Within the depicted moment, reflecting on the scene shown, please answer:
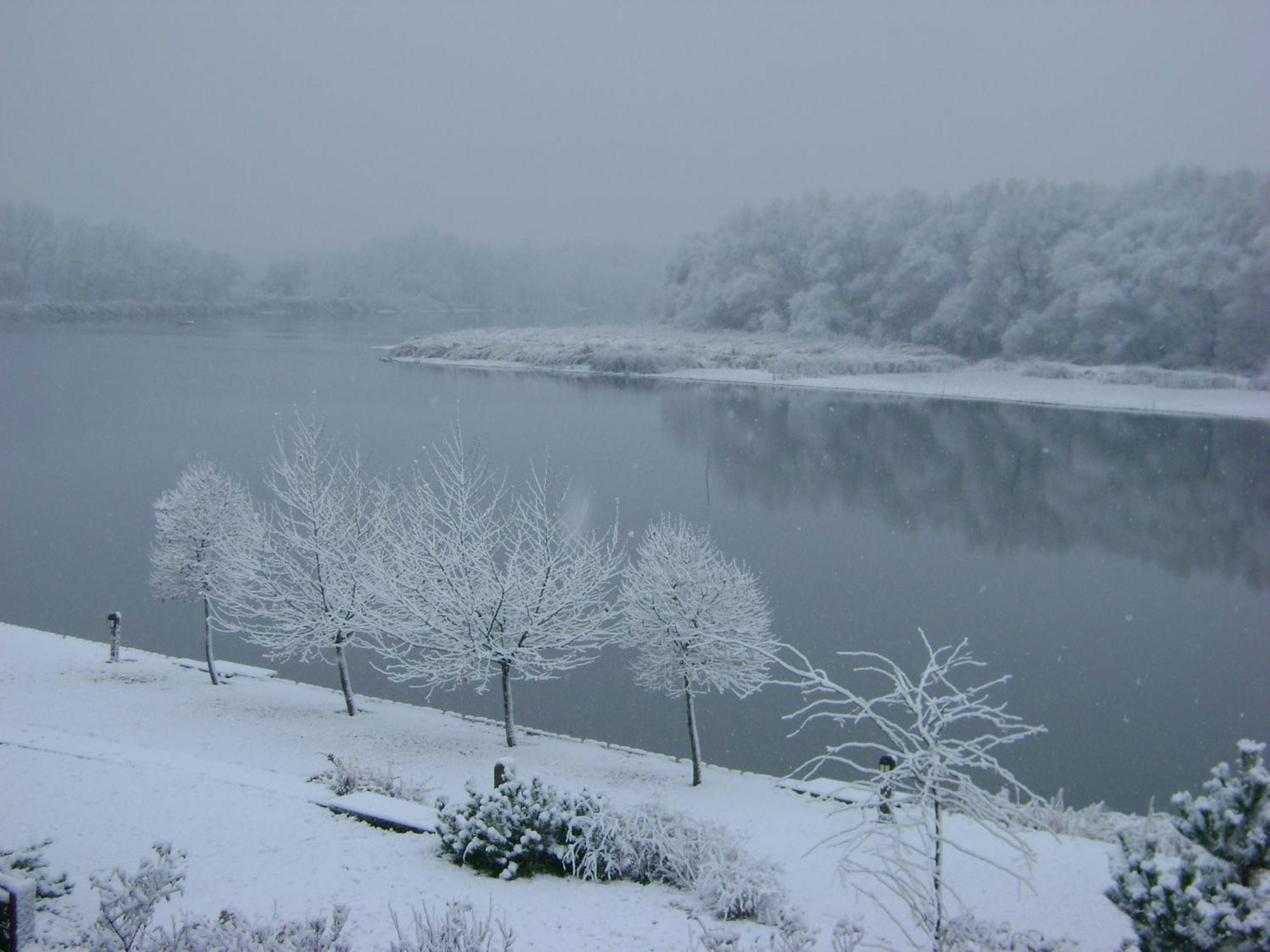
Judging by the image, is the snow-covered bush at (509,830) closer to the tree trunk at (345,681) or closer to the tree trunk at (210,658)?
the tree trunk at (345,681)

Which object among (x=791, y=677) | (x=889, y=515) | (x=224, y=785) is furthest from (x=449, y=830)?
(x=889, y=515)

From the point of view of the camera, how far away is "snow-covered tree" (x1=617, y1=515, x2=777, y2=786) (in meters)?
14.7

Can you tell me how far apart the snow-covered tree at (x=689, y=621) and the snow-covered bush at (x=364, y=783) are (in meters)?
4.24

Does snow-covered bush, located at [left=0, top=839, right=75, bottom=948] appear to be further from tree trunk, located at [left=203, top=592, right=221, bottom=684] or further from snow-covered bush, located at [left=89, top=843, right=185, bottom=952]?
tree trunk, located at [left=203, top=592, right=221, bottom=684]

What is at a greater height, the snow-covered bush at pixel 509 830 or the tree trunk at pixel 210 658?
the snow-covered bush at pixel 509 830

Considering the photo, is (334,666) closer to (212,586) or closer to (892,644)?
(212,586)

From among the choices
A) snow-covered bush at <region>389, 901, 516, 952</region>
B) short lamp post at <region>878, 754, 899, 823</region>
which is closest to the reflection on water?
short lamp post at <region>878, 754, 899, 823</region>

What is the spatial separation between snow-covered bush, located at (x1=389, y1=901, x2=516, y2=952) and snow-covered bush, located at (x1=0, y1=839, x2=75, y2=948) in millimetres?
2081

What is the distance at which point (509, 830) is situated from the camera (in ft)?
27.0

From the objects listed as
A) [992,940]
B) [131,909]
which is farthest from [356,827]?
[992,940]

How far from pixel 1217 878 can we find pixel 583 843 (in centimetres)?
451

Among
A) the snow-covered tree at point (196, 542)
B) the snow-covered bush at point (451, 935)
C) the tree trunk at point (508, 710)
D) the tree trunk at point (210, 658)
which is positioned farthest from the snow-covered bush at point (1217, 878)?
the snow-covered tree at point (196, 542)

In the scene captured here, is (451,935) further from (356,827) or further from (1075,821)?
(1075,821)

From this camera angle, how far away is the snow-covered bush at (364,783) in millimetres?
10266
